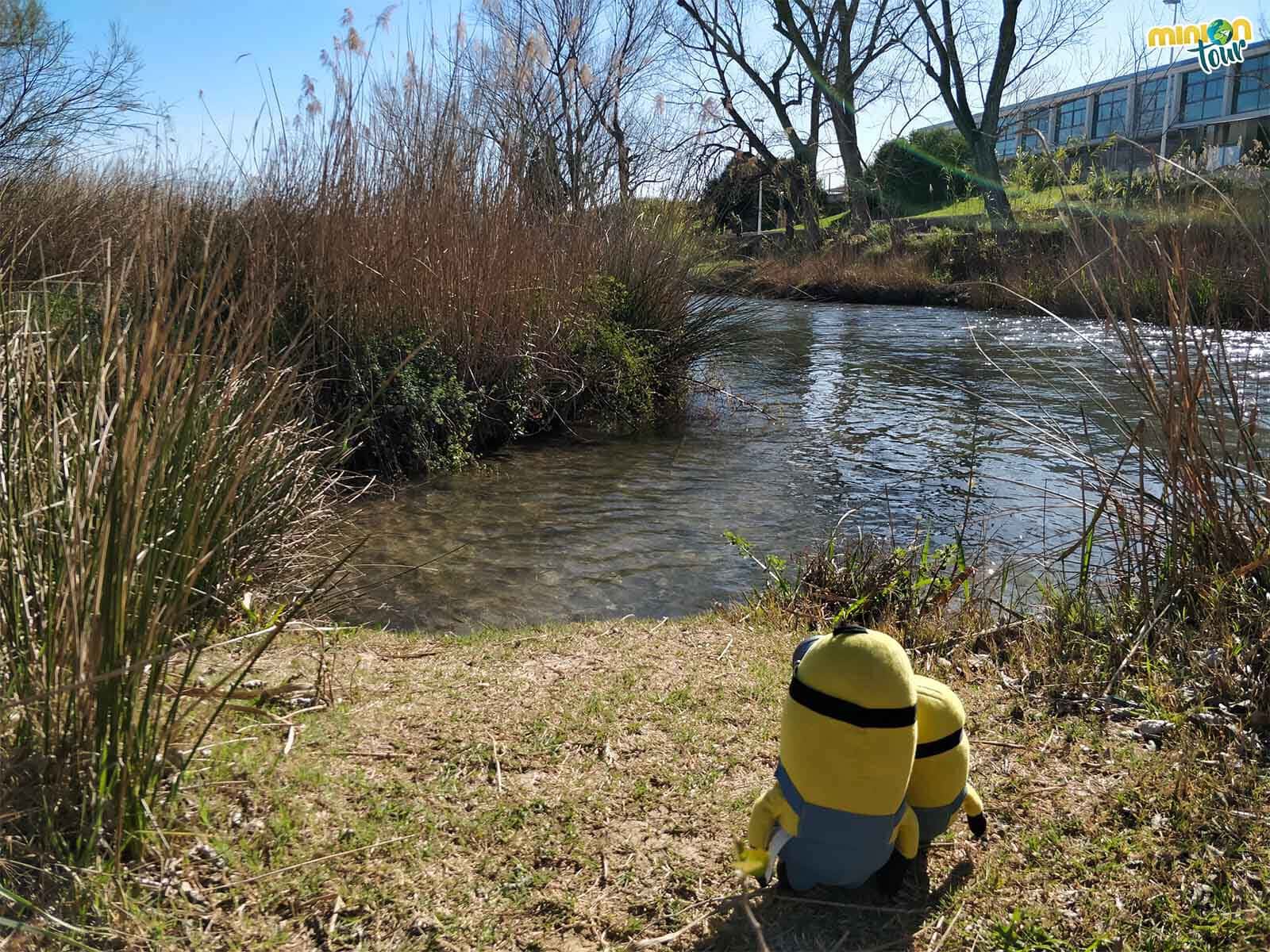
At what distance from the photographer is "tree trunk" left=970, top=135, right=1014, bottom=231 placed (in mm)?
22641

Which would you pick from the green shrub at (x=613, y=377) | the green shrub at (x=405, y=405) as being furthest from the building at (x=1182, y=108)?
the green shrub at (x=405, y=405)

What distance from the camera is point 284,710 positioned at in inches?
94.1

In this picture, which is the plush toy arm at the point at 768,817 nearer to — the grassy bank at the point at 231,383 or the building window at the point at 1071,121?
the grassy bank at the point at 231,383

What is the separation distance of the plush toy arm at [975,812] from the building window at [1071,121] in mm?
52114

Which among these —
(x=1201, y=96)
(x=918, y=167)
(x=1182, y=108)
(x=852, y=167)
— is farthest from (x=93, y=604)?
Answer: (x=1201, y=96)

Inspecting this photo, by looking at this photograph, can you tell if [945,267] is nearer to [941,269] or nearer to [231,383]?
[941,269]

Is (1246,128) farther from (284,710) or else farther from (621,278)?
(284,710)

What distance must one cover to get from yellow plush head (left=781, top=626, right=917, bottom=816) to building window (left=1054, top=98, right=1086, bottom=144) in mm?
52361

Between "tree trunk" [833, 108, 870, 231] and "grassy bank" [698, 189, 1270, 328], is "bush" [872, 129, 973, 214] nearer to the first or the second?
"tree trunk" [833, 108, 870, 231]

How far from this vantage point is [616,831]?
79.0 inches

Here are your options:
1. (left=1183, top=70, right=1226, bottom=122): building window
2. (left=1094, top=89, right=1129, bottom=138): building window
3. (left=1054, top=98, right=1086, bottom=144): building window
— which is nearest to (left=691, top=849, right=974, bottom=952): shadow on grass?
(left=1183, top=70, right=1226, bottom=122): building window

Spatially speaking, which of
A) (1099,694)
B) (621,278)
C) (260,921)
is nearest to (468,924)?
(260,921)

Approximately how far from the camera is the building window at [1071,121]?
155 ft

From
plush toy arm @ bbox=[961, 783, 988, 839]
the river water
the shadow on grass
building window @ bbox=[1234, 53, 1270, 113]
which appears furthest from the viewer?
building window @ bbox=[1234, 53, 1270, 113]
